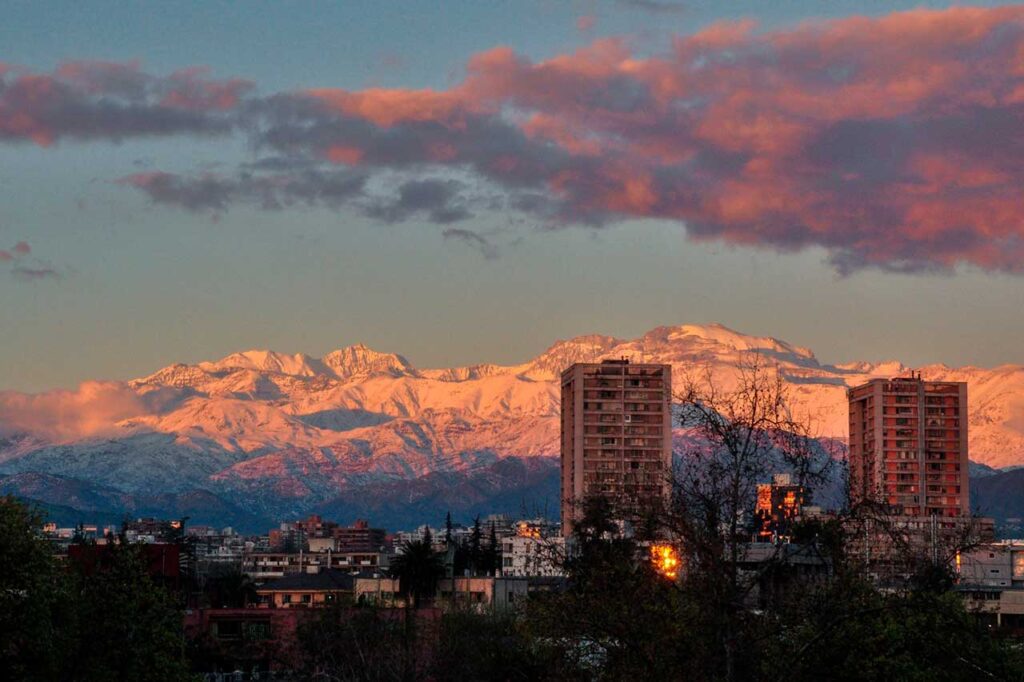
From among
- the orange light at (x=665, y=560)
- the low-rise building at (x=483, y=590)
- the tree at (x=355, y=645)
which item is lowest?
the tree at (x=355, y=645)

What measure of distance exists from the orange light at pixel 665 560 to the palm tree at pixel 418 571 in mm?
113672

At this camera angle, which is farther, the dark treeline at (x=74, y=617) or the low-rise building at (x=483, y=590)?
the low-rise building at (x=483, y=590)

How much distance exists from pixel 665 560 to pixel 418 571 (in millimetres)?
117524

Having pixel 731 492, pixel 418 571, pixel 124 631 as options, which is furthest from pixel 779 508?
pixel 418 571

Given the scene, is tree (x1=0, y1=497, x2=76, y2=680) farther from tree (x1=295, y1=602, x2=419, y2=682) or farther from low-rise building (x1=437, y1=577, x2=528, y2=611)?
low-rise building (x1=437, y1=577, x2=528, y2=611)

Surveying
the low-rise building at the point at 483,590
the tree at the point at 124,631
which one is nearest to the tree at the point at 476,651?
the tree at the point at 124,631

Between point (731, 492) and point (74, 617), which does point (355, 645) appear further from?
point (731, 492)

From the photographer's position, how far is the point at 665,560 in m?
40.0

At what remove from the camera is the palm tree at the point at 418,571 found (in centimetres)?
15550

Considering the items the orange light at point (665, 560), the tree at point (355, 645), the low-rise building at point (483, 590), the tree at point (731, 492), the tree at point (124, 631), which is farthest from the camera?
the low-rise building at point (483, 590)

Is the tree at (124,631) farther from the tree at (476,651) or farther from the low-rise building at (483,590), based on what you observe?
the low-rise building at (483,590)

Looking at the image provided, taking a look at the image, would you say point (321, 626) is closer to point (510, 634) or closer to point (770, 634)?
point (510, 634)

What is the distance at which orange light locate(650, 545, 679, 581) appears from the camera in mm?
38156

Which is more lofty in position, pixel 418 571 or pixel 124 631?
pixel 418 571
